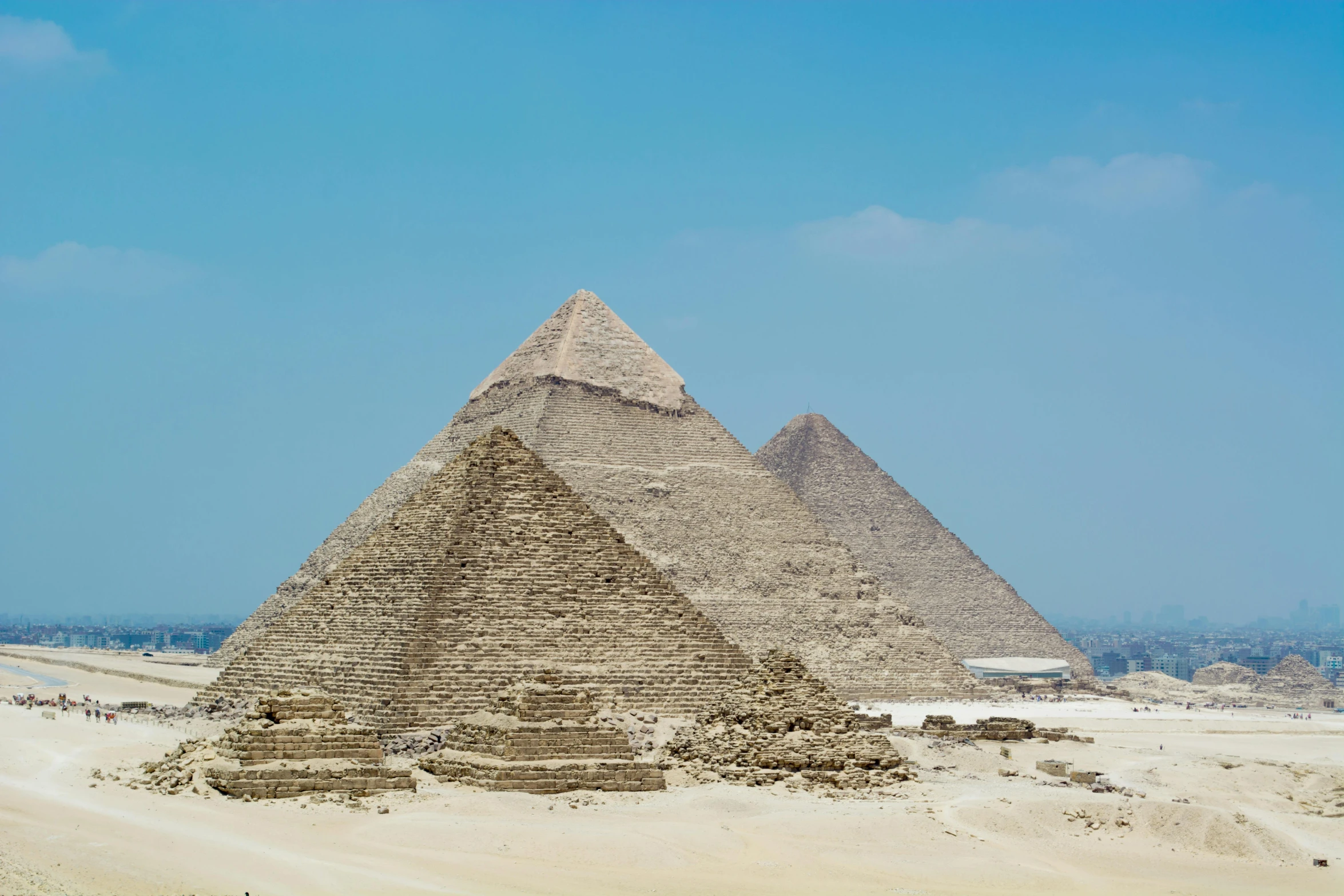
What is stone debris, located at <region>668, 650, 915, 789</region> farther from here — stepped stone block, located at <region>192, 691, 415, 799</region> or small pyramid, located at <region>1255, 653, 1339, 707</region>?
small pyramid, located at <region>1255, 653, 1339, 707</region>

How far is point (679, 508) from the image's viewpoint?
208 ft

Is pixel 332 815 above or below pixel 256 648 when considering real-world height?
below

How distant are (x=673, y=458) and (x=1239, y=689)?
2957cm

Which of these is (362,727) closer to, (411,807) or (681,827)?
(411,807)

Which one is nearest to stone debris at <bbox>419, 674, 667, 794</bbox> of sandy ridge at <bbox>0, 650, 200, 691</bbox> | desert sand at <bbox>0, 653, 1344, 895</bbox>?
desert sand at <bbox>0, 653, 1344, 895</bbox>

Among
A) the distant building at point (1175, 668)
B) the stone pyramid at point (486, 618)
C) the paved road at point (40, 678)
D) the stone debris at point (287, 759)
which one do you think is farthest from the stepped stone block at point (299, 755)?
the distant building at point (1175, 668)

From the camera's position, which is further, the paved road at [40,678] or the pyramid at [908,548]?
the pyramid at [908,548]

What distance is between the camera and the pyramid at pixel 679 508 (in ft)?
196

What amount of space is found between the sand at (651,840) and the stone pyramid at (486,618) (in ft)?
10.4

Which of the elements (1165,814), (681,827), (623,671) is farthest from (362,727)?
(1165,814)

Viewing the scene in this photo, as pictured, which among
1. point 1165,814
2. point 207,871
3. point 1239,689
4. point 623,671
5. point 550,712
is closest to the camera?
point 207,871

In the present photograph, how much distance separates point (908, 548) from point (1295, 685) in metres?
20.3

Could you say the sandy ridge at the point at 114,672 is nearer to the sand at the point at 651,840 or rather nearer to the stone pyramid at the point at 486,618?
the stone pyramid at the point at 486,618

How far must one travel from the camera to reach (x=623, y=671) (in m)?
26.9
